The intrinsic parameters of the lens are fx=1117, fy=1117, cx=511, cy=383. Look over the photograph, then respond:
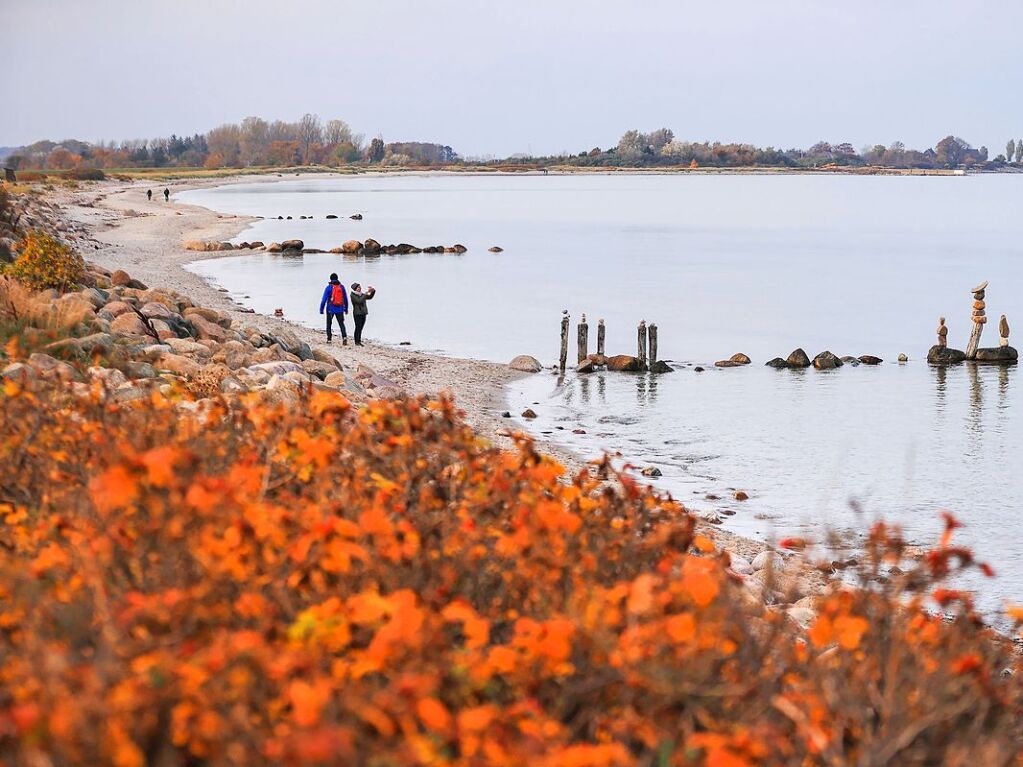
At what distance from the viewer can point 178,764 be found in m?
2.93

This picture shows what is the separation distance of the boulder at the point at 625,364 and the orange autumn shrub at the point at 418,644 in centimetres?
2353

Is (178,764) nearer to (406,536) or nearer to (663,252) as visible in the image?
(406,536)

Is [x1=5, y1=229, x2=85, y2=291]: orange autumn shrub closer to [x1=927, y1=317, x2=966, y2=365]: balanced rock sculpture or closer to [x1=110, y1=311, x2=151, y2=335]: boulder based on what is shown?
[x1=110, y1=311, x2=151, y2=335]: boulder

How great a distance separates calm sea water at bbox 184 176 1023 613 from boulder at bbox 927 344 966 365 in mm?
491

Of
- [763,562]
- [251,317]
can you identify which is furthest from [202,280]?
[763,562]

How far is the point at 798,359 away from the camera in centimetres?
2978

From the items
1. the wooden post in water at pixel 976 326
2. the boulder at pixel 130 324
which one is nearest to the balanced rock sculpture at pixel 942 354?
the wooden post in water at pixel 976 326

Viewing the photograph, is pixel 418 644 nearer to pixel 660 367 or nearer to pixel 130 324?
pixel 130 324

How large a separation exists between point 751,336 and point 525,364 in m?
9.97

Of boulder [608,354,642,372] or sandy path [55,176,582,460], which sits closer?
sandy path [55,176,582,460]

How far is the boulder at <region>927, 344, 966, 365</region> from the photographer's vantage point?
→ 31.4m

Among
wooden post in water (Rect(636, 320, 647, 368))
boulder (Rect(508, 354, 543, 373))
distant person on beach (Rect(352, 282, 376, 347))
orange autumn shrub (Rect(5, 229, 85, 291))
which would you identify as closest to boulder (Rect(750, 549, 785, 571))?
orange autumn shrub (Rect(5, 229, 85, 291))

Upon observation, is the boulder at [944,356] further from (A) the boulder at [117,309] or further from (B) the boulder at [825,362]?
(A) the boulder at [117,309]

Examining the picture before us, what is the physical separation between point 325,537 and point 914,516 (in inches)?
564
